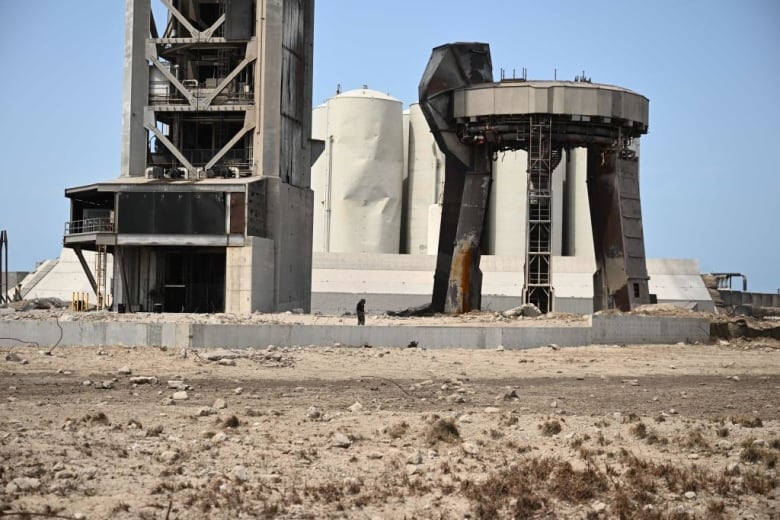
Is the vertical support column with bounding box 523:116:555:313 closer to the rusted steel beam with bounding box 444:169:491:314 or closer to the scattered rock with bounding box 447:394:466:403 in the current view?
the rusted steel beam with bounding box 444:169:491:314

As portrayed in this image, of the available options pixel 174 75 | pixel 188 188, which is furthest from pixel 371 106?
pixel 188 188

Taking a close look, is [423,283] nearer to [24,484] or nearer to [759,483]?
[759,483]

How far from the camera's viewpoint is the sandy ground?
16281mm

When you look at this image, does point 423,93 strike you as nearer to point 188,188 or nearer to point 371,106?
point 188,188

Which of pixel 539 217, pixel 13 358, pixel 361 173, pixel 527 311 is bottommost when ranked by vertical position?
pixel 13 358

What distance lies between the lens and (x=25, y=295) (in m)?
65.2

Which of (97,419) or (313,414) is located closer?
(97,419)

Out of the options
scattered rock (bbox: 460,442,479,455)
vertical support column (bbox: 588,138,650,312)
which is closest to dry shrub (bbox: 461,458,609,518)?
scattered rock (bbox: 460,442,479,455)

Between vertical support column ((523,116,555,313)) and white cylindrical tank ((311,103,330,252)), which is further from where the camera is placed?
white cylindrical tank ((311,103,330,252))

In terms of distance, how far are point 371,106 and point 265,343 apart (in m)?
39.5

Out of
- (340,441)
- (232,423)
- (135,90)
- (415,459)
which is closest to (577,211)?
(135,90)

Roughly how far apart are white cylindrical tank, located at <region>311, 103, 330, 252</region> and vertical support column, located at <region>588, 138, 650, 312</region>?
26.3m

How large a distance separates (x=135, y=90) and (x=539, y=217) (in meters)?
17.9

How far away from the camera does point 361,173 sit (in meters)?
71.4
